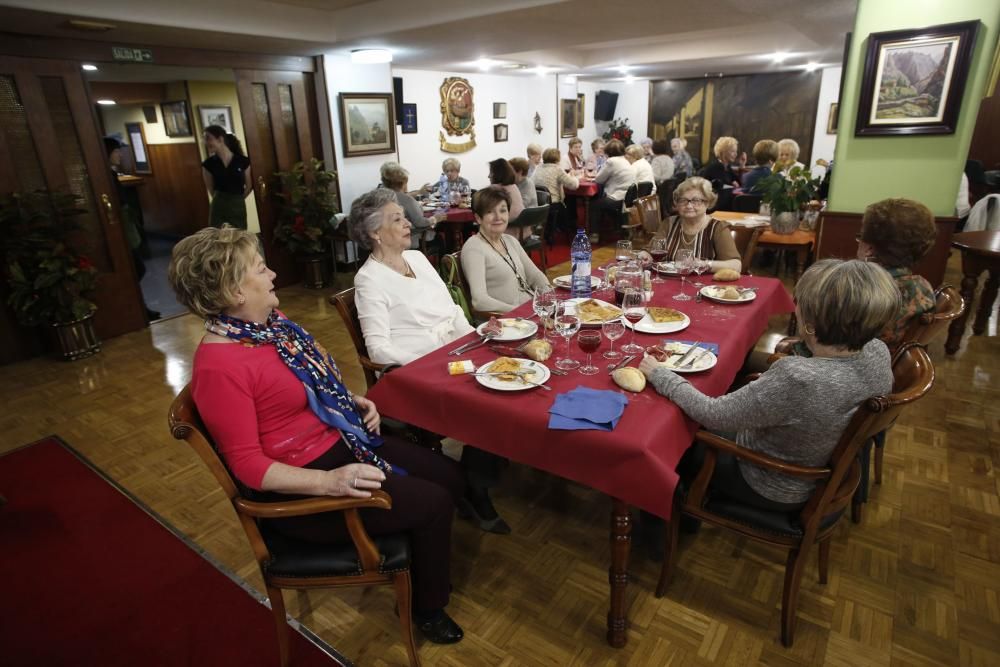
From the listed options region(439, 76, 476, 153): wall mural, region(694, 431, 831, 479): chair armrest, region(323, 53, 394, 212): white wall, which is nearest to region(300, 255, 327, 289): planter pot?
region(323, 53, 394, 212): white wall

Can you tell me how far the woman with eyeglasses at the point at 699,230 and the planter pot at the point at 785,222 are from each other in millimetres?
1379

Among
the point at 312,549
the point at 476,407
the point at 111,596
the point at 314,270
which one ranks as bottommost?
the point at 111,596

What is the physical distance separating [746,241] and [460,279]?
1985 millimetres

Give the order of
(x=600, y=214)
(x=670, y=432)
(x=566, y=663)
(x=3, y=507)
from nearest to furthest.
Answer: (x=670, y=432) < (x=566, y=663) < (x=3, y=507) < (x=600, y=214)

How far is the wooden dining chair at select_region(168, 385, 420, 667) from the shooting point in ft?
4.58

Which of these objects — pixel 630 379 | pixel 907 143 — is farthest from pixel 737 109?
pixel 630 379

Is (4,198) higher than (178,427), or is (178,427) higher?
(4,198)

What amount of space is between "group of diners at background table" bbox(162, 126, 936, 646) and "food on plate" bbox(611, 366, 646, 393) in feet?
0.09

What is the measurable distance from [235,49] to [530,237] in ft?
10.1

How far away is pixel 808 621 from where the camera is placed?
178cm

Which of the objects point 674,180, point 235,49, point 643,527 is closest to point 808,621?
point 643,527

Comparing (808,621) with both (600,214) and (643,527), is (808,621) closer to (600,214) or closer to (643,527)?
(643,527)

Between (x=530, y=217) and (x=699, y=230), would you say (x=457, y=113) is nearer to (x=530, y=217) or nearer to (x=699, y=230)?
(x=530, y=217)

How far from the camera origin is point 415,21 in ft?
14.1
